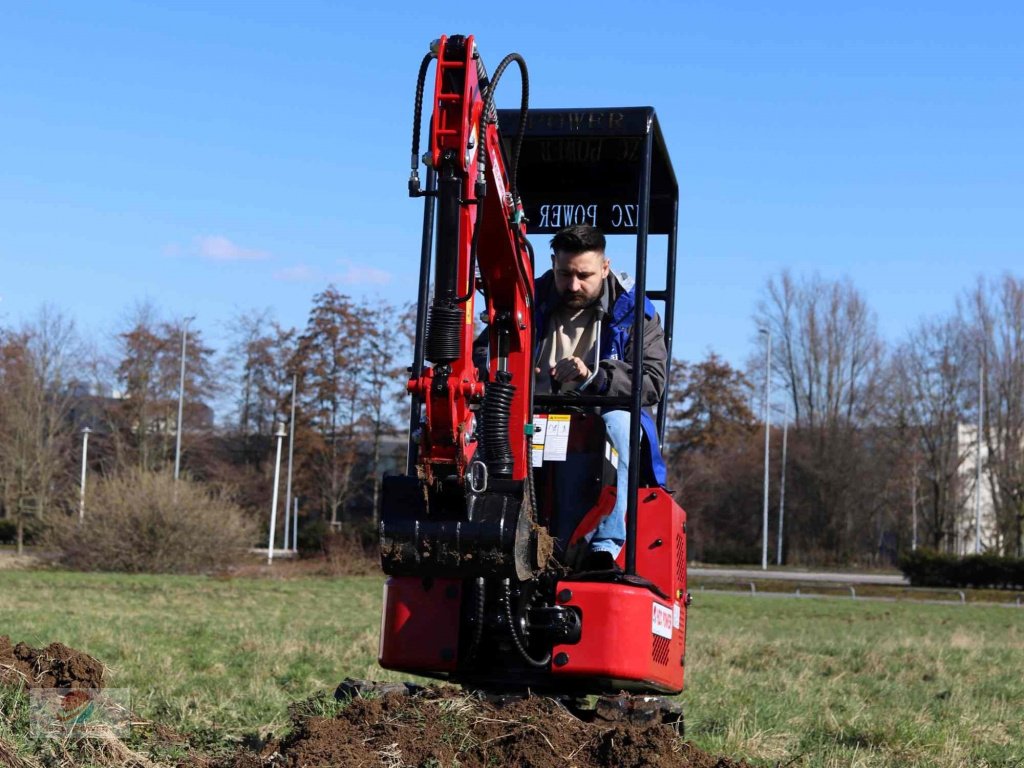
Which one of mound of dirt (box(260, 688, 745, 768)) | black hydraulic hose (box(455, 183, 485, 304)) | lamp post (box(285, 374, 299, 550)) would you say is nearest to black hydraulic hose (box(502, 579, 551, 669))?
mound of dirt (box(260, 688, 745, 768))

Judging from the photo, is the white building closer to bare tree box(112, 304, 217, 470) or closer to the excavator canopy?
bare tree box(112, 304, 217, 470)

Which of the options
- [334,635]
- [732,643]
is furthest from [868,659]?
[334,635]

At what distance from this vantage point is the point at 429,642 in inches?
250

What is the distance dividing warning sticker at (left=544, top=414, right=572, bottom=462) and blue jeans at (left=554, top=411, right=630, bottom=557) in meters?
0.10

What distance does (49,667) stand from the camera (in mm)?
6492

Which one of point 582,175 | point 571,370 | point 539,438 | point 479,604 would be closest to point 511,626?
point 479,604

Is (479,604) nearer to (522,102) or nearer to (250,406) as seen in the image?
(522,102)

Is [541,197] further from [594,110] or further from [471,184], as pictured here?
[471,184]

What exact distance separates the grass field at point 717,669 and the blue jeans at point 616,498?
1.31 m

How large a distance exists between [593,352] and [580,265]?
46 cm

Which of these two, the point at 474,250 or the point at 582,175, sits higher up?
the point at 582,175

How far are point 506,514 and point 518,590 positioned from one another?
831 millimetres

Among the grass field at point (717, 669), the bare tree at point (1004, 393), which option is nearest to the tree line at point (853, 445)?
the bare tree at point (1004, 393)

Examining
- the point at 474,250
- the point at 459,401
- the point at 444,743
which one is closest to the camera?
the point at 459,401
